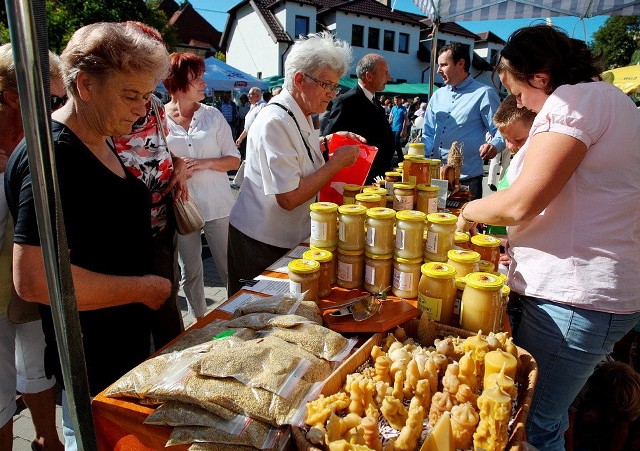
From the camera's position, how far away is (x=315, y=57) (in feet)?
7.36

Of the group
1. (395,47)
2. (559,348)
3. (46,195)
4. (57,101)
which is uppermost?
(395,47)

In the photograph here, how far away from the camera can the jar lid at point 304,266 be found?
63.3 inches

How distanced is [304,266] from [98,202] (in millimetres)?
729

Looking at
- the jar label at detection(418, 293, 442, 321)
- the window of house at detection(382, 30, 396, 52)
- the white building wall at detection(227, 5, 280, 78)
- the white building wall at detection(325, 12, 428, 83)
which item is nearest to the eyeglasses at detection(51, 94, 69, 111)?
the jar label at detection(418, 293, 442, 321)

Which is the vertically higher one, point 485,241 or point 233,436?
point 485,241

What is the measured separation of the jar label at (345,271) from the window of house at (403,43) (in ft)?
104

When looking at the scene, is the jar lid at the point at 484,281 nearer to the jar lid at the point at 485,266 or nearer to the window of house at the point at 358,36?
the jar lid at the point at 485,266

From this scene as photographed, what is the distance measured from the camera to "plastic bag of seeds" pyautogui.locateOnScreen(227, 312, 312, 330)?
133cm

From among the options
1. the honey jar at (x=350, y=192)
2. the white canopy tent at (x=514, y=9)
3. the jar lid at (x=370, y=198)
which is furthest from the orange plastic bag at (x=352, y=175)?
the white canopy tent at (x=514, y=9)

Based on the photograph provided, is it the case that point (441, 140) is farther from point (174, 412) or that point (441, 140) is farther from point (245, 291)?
point (174, 412)

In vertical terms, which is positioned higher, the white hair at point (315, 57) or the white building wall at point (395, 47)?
the white building wall at point (395, 47)

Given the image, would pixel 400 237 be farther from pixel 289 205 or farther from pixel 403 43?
pixel 403 43

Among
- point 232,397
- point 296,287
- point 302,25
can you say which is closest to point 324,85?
point 296,287

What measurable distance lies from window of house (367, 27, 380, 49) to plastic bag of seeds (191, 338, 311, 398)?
100 ft
